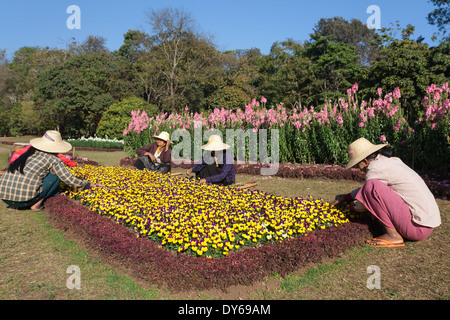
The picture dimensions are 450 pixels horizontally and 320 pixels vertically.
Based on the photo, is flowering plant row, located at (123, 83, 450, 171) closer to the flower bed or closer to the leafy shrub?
the flower bed

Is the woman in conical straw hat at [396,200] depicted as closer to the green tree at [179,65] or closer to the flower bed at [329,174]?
the flower bed at [329,174]

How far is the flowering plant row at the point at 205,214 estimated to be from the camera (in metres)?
3.49

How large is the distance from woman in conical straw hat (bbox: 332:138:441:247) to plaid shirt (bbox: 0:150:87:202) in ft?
13.4

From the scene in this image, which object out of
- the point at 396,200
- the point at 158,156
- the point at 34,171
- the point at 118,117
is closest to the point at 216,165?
the point at 158,156

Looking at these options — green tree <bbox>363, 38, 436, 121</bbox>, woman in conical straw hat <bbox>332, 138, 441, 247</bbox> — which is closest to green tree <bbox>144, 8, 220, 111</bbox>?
green tree <bbox>363, 38, 436, 121</bbox>

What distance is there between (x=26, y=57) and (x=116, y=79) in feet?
98.4

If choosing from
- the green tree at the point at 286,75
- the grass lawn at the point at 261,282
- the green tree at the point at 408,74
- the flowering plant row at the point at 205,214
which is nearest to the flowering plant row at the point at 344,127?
the grass lawn at the point at 261,282

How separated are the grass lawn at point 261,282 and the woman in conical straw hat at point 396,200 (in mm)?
218

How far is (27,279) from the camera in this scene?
3186 mm

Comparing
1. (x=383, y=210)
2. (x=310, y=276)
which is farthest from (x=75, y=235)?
(x=383, y=210)

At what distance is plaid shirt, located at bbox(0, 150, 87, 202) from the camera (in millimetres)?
5035

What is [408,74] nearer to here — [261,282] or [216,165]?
[216,165]

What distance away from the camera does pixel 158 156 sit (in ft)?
Answer: 25.9
